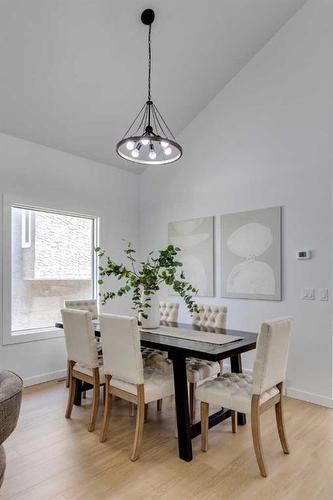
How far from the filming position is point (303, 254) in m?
3.56

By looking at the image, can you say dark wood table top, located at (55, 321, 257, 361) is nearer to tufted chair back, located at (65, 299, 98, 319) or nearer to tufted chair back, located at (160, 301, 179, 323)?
tufted chair back, located at (160, 301, 179, 323)

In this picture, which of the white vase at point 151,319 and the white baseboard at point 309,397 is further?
the white baseboard at point 309,397

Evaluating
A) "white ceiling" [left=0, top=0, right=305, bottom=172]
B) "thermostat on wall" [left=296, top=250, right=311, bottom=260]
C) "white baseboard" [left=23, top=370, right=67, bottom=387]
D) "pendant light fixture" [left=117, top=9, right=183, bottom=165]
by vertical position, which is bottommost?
"white baseboard" [left=23, top=370, right=67, bottom=387]

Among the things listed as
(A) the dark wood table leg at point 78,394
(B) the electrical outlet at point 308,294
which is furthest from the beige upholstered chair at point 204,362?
(A) the dark wood table leg at point 78,394

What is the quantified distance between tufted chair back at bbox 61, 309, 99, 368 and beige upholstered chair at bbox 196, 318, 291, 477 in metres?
0.97

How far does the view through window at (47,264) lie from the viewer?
3975 mm

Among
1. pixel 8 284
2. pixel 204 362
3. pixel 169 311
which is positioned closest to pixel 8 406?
pixel 204 362

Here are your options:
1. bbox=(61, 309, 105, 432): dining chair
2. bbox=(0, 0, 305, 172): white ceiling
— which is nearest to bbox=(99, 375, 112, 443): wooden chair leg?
bbox=(61, 309, 105, 432): dining chair

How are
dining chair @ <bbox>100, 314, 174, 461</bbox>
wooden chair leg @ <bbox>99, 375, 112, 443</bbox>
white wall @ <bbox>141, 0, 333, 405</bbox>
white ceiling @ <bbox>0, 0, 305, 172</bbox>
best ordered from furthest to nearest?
white wall @ <bbox>141, 0, 333, 405</bbox>
white ceiling @ <bbox>0, 0, 305, 172</bbox>
wooden chair leg @ <bbox>99, 375, 112, 443</bbox>
dining chair @ <bbox>100, 314, 174, 461</bbox>

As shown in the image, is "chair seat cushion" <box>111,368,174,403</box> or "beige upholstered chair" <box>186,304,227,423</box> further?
"beige upholstered chair" <box>186,304,227,423</box>

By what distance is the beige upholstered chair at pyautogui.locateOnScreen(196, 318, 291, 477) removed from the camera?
218 cm

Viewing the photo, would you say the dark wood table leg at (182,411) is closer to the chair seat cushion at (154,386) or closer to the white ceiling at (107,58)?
the chair seat cushion at (154,386)

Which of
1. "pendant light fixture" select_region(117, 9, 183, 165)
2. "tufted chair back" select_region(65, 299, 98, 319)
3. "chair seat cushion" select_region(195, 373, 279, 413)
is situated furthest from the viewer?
"tufted chair back" select_region(65, 299, 98, 319)

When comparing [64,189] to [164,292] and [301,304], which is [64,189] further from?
[301,304]
